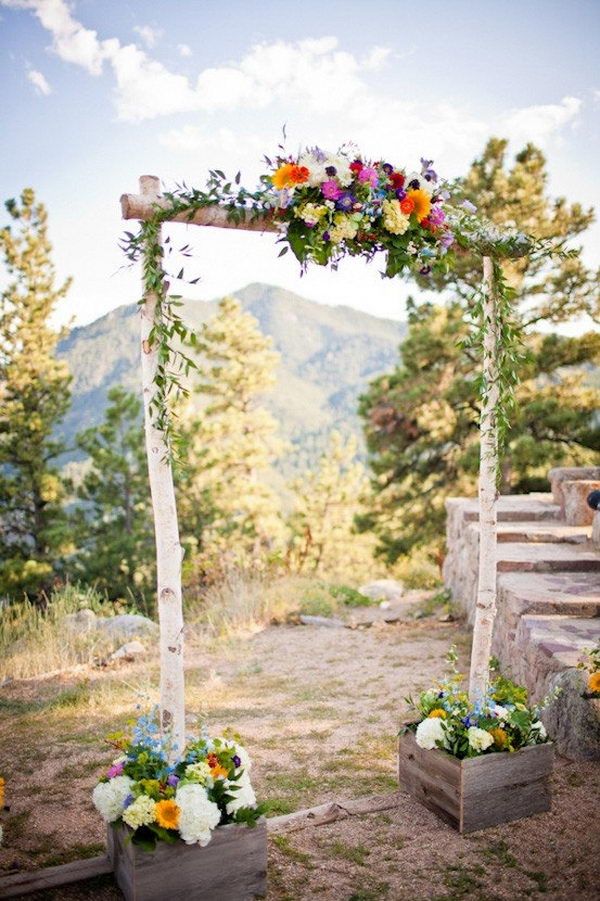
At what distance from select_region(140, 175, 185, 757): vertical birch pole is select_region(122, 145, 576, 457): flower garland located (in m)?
0.04

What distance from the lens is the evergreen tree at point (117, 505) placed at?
41.5ft

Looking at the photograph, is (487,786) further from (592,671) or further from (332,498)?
(332,498)

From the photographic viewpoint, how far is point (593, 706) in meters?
3.63

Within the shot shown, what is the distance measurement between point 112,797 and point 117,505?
11.1 meters

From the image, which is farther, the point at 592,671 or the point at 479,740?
the point at 592,671

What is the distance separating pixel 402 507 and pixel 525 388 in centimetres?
345

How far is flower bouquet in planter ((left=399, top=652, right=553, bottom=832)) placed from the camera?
3066 millimetres

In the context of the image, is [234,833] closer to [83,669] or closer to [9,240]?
[83,669]

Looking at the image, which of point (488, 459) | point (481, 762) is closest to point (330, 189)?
point (488, 459)

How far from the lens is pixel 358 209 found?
316 centimetres

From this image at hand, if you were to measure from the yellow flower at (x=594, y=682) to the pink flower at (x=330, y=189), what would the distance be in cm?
285

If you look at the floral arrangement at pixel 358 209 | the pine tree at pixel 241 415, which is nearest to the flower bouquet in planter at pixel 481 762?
the floral arrangement at pixel 358 209

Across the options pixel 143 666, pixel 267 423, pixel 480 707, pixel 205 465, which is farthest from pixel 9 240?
pixel 480 707

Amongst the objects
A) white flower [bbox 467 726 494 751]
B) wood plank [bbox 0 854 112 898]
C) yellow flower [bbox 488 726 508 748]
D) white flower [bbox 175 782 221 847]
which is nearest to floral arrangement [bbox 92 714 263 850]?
white flower [bbox 175 782 221 847]
